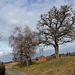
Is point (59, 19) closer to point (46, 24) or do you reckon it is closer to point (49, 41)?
point (46, 24)

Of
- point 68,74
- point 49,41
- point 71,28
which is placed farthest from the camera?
point 49,41

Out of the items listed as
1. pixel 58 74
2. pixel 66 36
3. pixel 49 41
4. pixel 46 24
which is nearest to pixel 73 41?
pixel 66 36

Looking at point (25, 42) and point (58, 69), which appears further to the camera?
Answer: point (25, 42)

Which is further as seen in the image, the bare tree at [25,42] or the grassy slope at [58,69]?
the bare tree at [25,42]

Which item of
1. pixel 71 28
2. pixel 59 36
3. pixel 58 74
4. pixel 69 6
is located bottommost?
pixel 58 74

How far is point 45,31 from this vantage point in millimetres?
28391

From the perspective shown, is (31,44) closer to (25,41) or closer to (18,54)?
(25,41)

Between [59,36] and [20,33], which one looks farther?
[20,33]

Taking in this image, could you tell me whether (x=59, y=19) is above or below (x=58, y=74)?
above

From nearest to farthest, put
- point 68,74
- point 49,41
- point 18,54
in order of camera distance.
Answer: point 68,74 < point 49,41 < point 18,54

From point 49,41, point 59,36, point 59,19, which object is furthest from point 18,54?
point 59,19

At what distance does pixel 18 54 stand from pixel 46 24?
13.3m

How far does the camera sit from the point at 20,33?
98.9ft

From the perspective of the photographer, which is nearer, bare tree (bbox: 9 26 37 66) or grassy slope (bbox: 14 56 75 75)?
grassy slope (bbox: 14 56 75 75)
